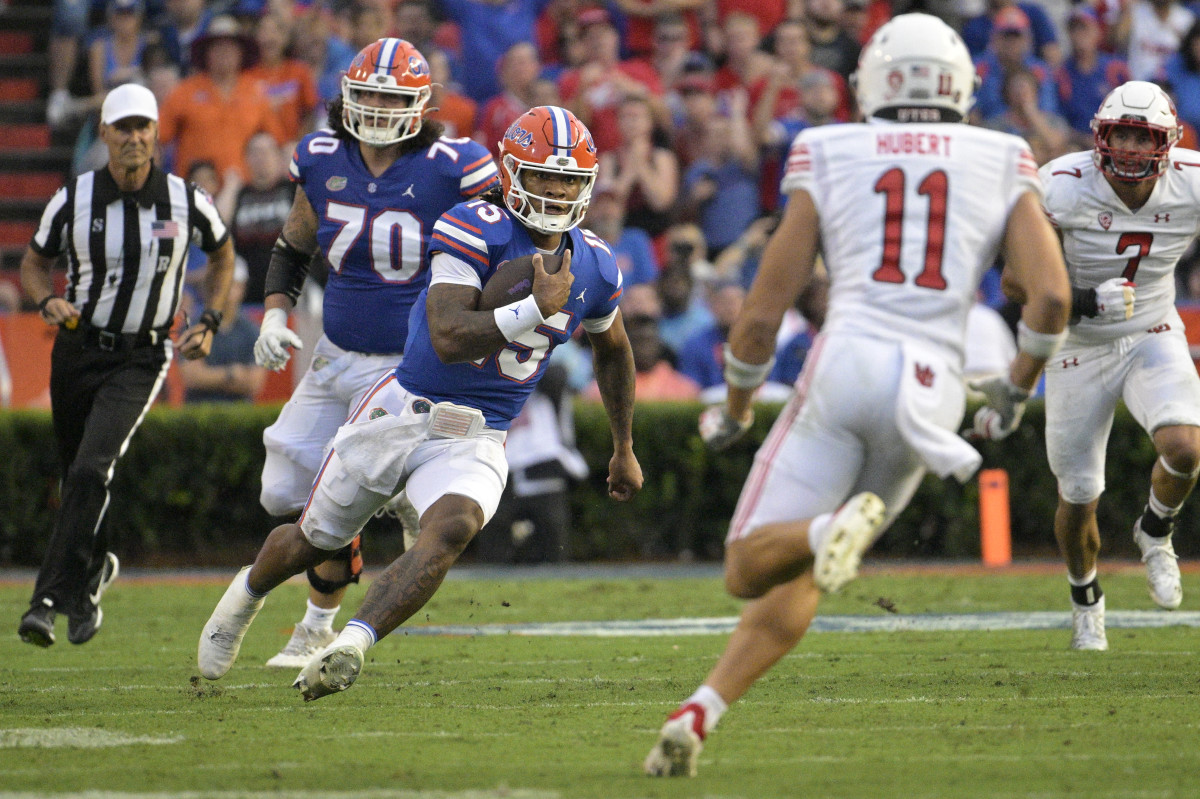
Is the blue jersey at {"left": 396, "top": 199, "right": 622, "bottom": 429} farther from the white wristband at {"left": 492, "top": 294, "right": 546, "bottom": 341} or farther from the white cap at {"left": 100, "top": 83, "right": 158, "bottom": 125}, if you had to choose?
the white cap at {"left": 100, "top": 83, "right": 158, "bottom": 125}

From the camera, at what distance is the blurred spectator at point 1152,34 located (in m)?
13.7

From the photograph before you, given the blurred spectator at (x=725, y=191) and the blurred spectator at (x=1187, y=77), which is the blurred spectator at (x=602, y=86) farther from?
the blurred spectator at (x=1187, y=77)

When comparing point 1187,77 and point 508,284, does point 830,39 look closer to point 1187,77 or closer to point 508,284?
point 1187,77

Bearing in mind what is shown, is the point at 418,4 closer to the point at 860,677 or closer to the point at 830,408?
the point at 860,677

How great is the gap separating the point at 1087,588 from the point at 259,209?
7166 millimetres

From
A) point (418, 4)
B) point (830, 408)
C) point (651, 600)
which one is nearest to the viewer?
point (830, 408)

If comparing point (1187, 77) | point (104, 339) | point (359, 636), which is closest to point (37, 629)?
point (104, 339)

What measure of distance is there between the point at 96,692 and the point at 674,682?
6.31 ft

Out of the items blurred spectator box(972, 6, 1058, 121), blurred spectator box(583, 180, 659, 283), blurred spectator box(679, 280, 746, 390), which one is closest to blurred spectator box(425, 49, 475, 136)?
blurred spectator box(583, 180, 659, 283)

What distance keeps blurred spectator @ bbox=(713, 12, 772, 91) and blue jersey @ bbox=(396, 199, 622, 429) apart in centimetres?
881

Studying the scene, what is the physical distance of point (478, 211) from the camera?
4.75 m

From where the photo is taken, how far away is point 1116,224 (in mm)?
6031

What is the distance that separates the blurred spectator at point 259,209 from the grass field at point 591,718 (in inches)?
172

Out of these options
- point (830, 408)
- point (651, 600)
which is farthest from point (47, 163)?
point (830, 408)
